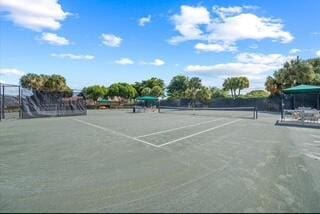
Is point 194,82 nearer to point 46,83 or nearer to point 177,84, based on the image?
point 177,84

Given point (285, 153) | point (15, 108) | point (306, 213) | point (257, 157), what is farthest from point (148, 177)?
point (15, 108)

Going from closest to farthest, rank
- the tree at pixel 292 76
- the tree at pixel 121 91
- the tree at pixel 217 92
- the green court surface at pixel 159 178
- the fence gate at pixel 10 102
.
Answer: the green court surface at pixel 159 178 → the fence gate at pixel 10 102 → the tree at pixel 292 76 → the tree at pixel 217 92 → the tree at pixel 121 91

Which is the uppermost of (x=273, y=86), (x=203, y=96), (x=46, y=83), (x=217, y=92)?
(x=46, y=83)

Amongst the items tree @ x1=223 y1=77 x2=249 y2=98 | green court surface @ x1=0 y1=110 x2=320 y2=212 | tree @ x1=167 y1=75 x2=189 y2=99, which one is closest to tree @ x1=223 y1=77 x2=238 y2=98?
tree @ x1=223 y1=77 x2=249 y2=98

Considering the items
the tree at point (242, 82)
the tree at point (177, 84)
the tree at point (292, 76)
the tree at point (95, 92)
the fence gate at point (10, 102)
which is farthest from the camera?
the tree at point (177, 84)

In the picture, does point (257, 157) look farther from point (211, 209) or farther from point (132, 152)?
point (211, 209)

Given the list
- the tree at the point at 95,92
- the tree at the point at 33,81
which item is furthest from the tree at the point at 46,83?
the tree at the point at 95,92

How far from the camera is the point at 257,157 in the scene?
8.44m

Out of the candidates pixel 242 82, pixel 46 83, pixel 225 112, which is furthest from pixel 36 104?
pixel 242 82

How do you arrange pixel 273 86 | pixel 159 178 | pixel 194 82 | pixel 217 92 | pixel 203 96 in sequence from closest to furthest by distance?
pixel 159 178 → pixel 273 86 → pixel 203 96 → pixel 217 92 → pixel 194 82

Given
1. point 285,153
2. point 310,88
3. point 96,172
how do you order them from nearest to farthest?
point 96,172
point 285,153
point 310,88

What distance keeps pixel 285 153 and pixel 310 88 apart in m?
15.4

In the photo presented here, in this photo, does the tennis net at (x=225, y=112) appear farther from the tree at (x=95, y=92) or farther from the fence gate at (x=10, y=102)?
the tree at (x=95, y=92)

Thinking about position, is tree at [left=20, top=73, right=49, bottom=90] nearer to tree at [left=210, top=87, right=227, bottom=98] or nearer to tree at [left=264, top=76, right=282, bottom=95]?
tree at [left=210, top=87, right=227, bottom=98]
